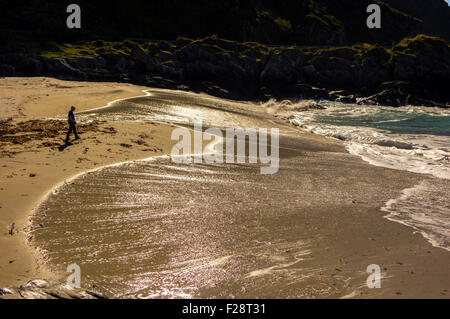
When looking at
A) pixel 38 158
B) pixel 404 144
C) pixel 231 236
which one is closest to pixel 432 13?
pixel 404 144

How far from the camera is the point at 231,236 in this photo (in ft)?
24.0

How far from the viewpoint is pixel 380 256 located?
686 cm

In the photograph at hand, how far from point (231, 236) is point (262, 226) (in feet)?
2.85

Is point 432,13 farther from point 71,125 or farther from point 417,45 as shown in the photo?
point 71,125

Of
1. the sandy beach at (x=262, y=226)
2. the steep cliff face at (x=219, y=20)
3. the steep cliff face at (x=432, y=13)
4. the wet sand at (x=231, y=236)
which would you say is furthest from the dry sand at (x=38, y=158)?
the steep cliff face at (x=432, y=13)

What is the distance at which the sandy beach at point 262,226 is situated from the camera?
5.85m

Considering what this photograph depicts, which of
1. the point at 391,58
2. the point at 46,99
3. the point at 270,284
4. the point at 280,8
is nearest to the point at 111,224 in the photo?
the point at 270,284

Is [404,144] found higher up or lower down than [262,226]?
higher up

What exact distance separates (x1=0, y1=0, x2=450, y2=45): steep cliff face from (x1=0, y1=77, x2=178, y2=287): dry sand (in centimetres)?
3830

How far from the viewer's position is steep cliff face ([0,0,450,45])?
197 feet

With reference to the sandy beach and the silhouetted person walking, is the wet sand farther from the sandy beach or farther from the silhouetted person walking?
the silhouetted person walking

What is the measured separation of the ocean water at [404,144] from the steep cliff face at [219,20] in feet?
124

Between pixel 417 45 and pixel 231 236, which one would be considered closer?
pixel 231 236

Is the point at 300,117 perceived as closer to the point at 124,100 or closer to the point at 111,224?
the point at 124,100
